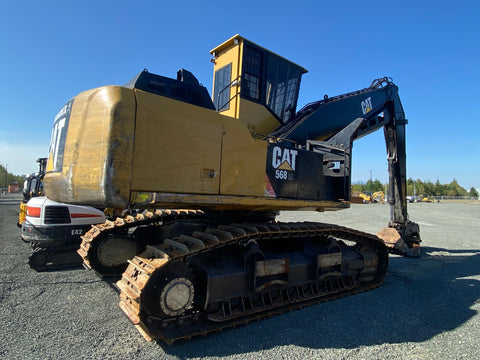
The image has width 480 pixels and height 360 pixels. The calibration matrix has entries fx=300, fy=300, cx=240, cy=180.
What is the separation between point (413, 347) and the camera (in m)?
3.18

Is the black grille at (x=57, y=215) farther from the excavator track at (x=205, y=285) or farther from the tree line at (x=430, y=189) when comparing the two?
the tree line at (x=430, y=189)

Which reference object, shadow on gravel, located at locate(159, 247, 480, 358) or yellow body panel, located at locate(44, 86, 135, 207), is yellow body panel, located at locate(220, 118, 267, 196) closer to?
yellow body panel, located at locate(44, 86, 135, 207)

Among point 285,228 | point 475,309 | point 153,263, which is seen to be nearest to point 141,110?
point 153,263

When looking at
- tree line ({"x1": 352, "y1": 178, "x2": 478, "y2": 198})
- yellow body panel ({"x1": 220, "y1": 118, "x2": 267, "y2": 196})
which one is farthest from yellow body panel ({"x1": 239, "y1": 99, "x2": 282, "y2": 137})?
tree line ({"x1": 352, "y1": 178, "x2": 478, "y2": 198})

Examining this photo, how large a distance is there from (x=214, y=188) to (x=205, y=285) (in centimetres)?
116

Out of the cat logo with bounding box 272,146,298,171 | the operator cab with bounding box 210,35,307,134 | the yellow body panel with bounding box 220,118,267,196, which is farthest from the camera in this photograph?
the operator cab with bounding box 210,35,307,134

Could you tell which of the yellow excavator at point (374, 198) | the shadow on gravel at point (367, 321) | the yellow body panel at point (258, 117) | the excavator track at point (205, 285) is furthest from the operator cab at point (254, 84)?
the yellow excavator at point (374, 198)

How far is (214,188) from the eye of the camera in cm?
351

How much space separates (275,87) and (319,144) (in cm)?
125

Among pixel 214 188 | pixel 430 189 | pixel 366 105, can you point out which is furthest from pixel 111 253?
pixel 430 189

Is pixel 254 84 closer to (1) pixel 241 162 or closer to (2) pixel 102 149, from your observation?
(1) pixel 241 162

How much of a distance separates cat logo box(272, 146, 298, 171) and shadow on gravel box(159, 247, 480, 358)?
1.97 metres

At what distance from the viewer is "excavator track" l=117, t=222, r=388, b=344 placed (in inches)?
123

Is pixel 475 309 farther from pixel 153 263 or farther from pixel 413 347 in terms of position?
pixel 153 263
